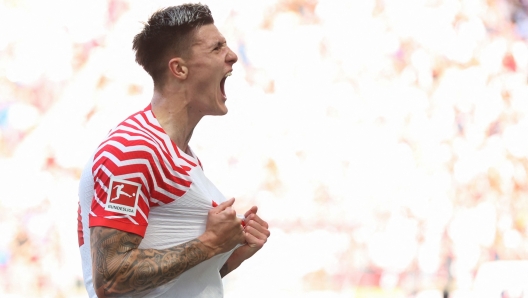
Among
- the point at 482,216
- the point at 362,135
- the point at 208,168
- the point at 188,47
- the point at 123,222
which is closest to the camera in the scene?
the point at 123,222

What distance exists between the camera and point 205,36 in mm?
1904

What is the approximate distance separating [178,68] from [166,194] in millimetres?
379

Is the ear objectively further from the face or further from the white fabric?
the white fabric

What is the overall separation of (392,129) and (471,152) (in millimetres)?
606

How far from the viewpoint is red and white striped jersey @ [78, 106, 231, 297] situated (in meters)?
1.54

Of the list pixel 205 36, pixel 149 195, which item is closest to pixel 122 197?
pixel 149 195

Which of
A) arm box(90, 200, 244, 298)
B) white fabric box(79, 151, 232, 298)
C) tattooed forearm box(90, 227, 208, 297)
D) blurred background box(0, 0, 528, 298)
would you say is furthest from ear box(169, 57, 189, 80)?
blurred background box(0, 0, 528, 298)

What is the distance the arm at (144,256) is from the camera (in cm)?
153

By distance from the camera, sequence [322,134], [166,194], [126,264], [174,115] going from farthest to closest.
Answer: [322,134] → [174,115] → [166,194] → [126,264]

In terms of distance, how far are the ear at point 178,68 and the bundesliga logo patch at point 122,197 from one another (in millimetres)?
404

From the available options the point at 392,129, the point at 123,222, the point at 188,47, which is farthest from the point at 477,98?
the point at 123,222

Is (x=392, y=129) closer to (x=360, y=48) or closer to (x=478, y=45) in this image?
(x=360, y=48)

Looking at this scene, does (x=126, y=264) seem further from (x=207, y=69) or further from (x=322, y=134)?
(x=322, y=134)

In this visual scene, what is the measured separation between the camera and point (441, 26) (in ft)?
15.4
